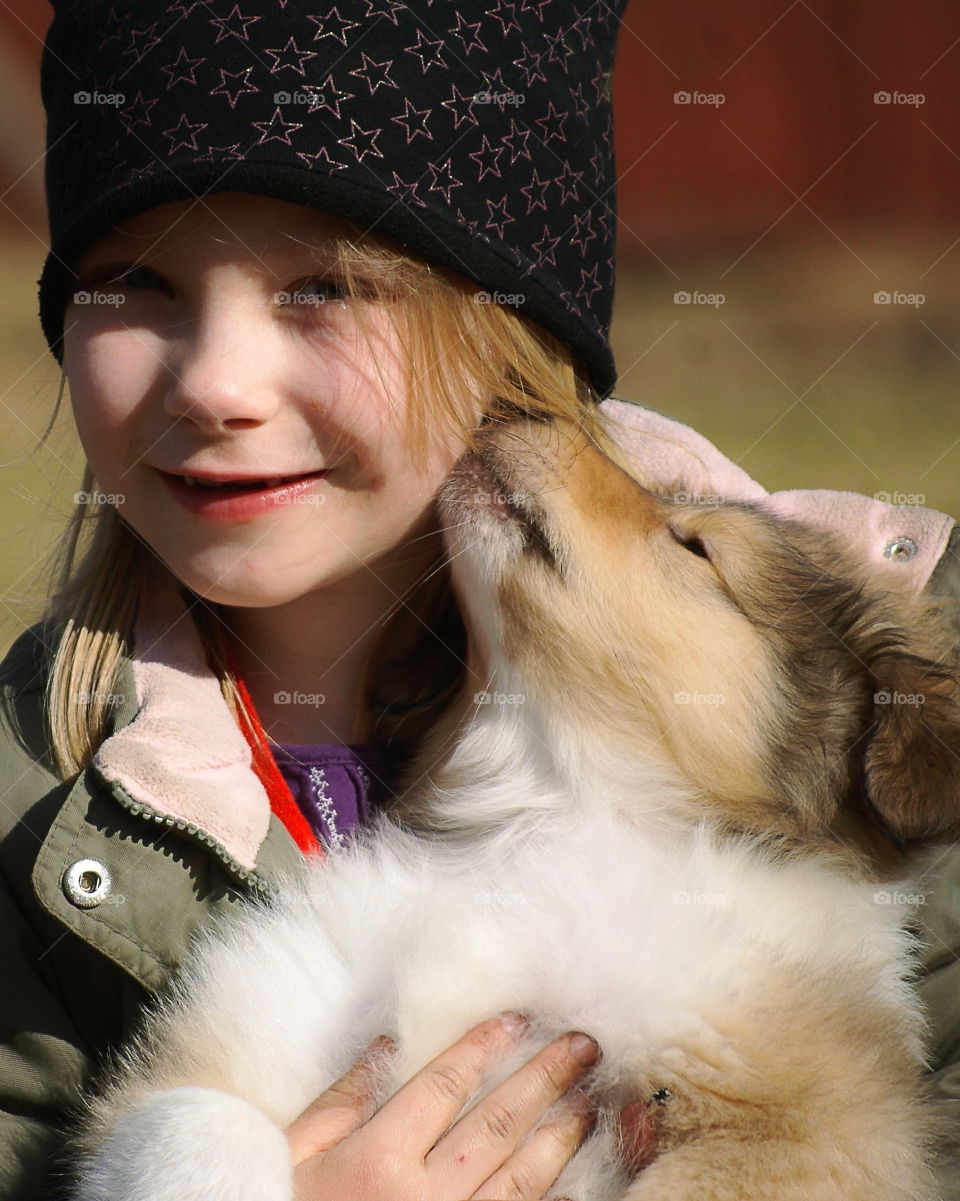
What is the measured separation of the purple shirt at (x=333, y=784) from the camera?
267cm

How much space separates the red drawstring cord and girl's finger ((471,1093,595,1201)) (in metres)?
0.77

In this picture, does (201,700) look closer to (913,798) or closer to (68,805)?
(68,805)

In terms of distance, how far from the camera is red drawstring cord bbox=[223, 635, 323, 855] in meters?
2.56

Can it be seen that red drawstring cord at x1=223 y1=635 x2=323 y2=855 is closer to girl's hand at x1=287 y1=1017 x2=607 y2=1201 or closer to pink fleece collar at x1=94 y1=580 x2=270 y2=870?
pink fleece collar at x1=94 y1=580 x2=270 y2=870

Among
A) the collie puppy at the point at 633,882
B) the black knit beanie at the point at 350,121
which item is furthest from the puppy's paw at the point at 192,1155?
the black knit beanie at the point at 350,121

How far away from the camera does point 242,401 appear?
2221 mm

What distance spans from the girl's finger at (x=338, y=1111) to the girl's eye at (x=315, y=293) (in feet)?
4.39

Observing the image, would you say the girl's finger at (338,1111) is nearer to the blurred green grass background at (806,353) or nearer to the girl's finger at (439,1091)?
the girl's finger at (439,1091)

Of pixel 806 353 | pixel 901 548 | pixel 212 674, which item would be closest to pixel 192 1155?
pixel 212 674

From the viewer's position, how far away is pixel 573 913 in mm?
2281

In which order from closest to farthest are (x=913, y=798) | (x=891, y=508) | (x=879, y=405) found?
(x=913, y=798), (x=891, y=508), (x=879, y=405)

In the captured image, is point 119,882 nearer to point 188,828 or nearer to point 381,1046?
point 188,828

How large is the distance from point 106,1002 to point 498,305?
164cm

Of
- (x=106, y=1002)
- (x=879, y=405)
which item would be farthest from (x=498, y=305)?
(x=879, y=405)
